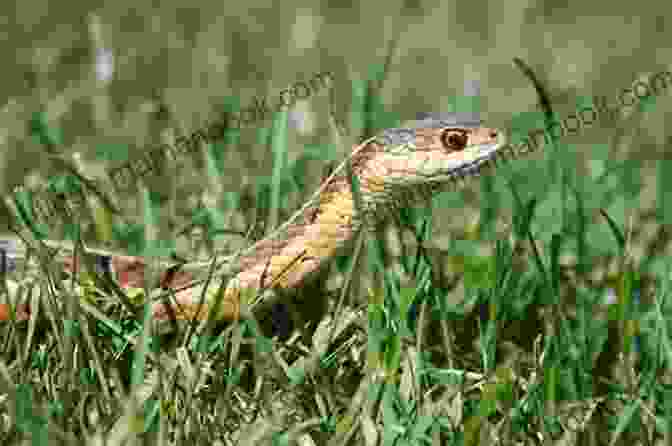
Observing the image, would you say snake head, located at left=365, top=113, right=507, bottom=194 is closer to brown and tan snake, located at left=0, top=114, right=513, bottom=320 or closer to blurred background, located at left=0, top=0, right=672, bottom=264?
brown and tan snake, located at left=0, top=114, right=513, bottom=320

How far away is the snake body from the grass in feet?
0.39

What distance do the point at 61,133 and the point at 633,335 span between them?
2.57 metres

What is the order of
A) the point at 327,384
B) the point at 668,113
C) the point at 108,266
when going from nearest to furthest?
1. the point at 327,384
2. the point at 108,266
3. the point at 668,113

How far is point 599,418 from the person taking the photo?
7.45ft

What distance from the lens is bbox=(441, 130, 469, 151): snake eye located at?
265cm

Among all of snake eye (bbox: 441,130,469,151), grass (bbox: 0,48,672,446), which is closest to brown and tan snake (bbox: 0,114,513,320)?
snake eye (bbox: 441,130,469,151)

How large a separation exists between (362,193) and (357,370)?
0.48 meters

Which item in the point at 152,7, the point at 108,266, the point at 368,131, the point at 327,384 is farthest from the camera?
the point at 152,7

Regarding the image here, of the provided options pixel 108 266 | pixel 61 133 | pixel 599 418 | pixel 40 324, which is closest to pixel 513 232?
pixel 599 418

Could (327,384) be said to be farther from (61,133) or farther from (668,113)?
(668,113)

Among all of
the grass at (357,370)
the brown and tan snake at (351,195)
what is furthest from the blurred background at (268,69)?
the grass at (357,370)

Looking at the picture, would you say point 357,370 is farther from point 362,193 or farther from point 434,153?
point 434,153

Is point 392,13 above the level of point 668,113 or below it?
above

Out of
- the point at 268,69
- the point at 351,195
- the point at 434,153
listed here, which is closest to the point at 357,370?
the point at 351,195
